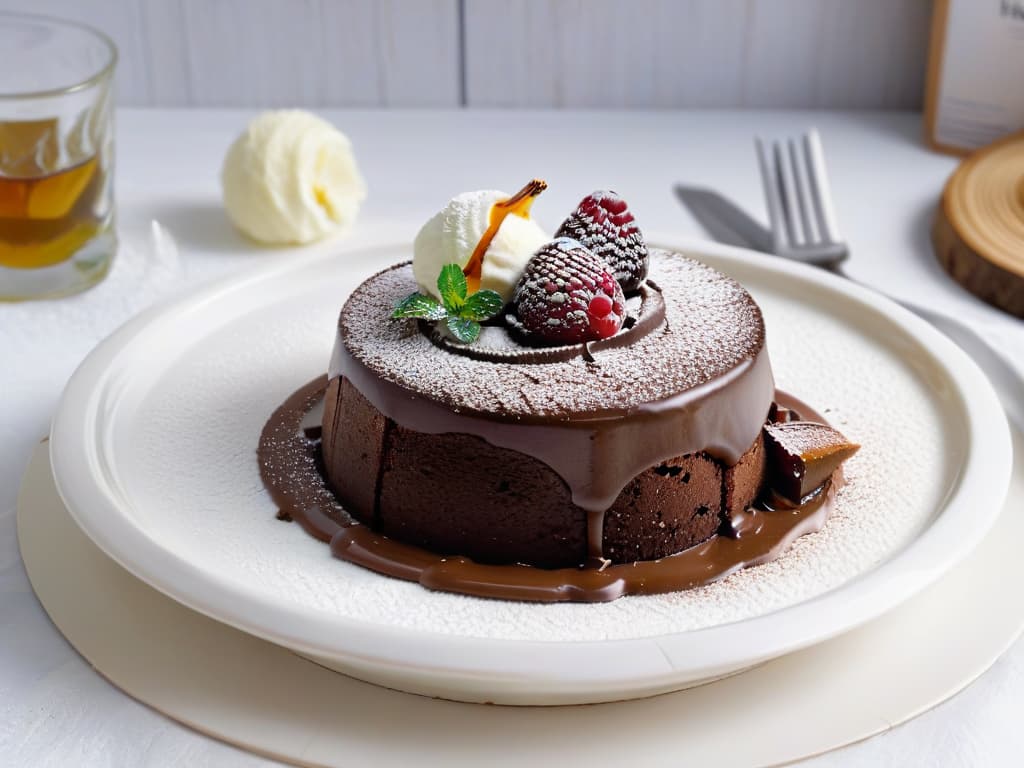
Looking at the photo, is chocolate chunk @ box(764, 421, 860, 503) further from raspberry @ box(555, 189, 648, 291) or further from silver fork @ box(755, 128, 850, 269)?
silver fork @ box(755, 128, 850, 269)

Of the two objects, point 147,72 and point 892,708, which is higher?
point 147,72

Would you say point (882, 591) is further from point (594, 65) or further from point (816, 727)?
point (594, 65)

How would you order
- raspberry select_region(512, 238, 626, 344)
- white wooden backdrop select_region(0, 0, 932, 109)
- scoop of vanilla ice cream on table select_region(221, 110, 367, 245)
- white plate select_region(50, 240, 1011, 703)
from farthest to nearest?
1. white wooden backdrop select_region(0, 0, 932, 109)
2. scoop of vanilla ice cream on table select_region(221, 110, 367, 245)
3. raspberry select_region(512, 238, 626, 344)
4. white plate select_region(50, 240, 1011, 703)

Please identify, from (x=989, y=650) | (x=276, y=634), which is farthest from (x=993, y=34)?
(x=276, y=634)

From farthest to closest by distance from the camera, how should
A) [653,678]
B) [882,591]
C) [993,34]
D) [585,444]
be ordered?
[993,34]
[585,444]
[882,591]
[653,678]

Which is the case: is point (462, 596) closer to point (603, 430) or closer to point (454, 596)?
point (454, 596)

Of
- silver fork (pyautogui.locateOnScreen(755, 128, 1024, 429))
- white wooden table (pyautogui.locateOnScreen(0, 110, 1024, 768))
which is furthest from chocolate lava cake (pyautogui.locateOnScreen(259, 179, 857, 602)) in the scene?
silver fork (pyautogui.locateOnScreen(755, 128, 1024, 429))
